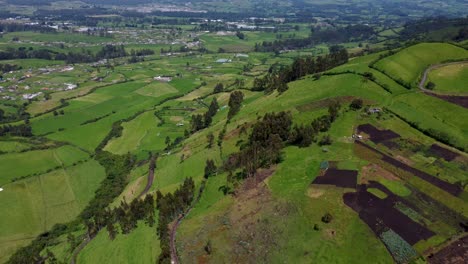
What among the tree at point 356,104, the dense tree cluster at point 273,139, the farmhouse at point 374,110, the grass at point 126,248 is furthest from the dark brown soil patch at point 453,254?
the tree at point 356,104

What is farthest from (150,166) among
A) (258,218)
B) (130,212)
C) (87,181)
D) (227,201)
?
(258,218)

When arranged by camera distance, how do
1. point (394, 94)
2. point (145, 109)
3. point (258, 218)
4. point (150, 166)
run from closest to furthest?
point (258, 218), point (394, 94), point (150, 166), point (145, 109)

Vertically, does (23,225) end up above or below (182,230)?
below

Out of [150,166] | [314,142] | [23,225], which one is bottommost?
[23,225]

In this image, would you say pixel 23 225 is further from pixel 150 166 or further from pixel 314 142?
pixel 314 142

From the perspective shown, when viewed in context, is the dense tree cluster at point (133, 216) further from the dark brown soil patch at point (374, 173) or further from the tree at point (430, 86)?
the tree at point (430, 86)

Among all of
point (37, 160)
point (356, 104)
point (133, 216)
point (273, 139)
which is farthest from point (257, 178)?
point (37, 160)

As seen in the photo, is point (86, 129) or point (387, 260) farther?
point (86, 129)
